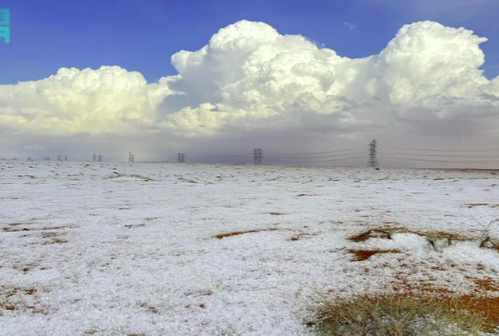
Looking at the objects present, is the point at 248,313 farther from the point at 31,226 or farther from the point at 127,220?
the point at 31,226

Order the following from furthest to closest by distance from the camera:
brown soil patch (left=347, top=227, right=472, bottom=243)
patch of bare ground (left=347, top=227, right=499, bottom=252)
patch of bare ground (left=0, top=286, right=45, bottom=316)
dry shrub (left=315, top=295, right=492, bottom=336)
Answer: brown soil patch (left=347, top=227, right=472, bottom=243) < patch of bare ground (left=347, top=227, right=499, bottom=252) < patch of bare ground (left=0, top=286, right=45, bottom=316) < dry shrub (left=315, top=295, right=492, bottom=336)

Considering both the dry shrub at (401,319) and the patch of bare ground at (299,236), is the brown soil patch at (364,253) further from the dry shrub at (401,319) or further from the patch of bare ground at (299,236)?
the dry shrub at (401,319)

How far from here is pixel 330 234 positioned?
15.6ft

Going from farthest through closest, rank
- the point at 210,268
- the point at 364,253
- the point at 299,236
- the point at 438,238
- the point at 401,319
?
1. the point at 299,236
2. the point at 438,238
3. the point at 364,253
4. the point at 210,268
5. the point at 401,319

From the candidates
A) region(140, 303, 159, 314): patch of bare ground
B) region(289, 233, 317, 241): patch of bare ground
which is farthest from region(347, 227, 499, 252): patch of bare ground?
region(140, 303, 159, 314): patch of bare ground

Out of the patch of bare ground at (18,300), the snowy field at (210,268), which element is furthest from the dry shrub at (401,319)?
the patch of bare ground at (18,300)

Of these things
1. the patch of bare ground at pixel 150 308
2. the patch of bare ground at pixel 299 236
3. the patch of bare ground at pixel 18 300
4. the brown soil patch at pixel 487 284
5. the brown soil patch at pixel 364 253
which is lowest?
the patch of bare ground at pixel 18 300

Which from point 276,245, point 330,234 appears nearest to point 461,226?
point 330,234

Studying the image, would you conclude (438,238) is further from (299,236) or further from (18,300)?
(18,300)

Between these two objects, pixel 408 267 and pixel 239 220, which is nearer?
pixel 408 267

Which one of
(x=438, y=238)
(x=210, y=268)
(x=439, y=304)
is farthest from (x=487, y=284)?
(x=210, y=268)

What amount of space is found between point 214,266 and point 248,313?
103 centimetres

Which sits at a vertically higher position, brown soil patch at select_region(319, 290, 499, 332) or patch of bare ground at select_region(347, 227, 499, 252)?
patch of bare ground at select_region(347, 227, 499, 252)

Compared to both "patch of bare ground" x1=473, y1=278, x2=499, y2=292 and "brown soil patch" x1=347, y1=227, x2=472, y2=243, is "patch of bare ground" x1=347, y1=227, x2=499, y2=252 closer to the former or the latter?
"brown soil patch" x1=347, y1=227, x2=472, y2=243
